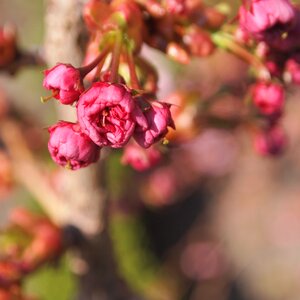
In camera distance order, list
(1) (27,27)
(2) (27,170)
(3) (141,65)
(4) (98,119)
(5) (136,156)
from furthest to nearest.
Result: (1) (27,27), (2) (27,170), (5) (136,156), (3) (141,65), (4) (98,119)

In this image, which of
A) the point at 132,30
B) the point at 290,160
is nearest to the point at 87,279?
the point at 132,30

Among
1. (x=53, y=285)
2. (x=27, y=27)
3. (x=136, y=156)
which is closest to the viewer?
(x=136, y=156)

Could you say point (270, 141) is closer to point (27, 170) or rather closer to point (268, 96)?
point (268, 96)

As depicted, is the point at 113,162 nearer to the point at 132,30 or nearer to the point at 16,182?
the point at 16,182

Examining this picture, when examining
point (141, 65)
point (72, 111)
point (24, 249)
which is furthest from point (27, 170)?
point (141, 65)

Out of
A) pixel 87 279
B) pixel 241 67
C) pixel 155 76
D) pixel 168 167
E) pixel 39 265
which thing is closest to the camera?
pixel 155 76

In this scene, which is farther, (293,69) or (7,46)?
(7,46)

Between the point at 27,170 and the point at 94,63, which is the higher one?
the point at 94,63
